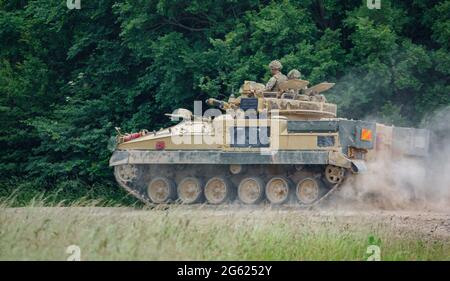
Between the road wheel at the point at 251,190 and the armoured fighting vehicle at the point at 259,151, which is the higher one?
the armoured fighting vehicle at the point at 259,151

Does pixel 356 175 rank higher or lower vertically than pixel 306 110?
lower

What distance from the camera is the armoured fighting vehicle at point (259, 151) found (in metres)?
18.7

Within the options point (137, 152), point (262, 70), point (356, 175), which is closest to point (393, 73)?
point (262, 70)

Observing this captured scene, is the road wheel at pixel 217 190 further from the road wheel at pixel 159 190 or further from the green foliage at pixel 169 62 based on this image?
the green foliage at pixel 169 62

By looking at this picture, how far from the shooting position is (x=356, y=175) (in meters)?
18.9

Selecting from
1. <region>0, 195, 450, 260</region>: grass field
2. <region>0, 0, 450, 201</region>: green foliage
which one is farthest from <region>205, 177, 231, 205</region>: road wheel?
<region>0, 195, 450, 260</region>: grass field

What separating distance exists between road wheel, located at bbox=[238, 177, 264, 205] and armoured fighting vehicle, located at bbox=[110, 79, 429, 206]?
21 millimetres

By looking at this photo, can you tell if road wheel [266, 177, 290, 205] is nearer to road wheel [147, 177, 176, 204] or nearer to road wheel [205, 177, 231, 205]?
road wheel [205, 177, 231, 205]

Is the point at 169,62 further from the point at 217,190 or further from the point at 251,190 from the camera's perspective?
the point at 251,190

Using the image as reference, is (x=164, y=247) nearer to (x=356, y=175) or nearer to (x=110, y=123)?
(x=356, y=175)

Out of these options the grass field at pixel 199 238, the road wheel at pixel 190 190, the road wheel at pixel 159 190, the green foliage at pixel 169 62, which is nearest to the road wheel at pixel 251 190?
the road wheel at pixel 190 190

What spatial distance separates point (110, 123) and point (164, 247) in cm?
1396

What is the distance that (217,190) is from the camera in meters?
20.0

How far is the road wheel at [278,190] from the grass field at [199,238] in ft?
15.6
